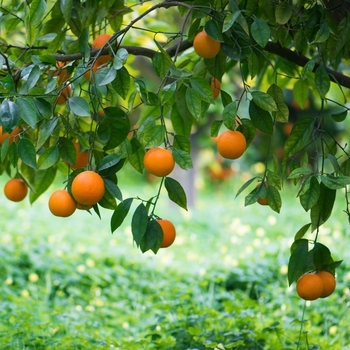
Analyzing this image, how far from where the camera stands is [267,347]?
7.45 ft

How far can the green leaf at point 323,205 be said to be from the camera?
4.93 ft

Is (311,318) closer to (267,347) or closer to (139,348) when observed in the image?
(267,347)

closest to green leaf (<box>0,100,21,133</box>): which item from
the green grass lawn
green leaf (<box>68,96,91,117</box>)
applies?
green leaf (<box>68,96,91,117</box>)

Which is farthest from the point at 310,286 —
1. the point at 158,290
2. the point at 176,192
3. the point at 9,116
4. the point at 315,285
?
the point at 158,290

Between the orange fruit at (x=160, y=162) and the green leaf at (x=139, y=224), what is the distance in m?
0.11

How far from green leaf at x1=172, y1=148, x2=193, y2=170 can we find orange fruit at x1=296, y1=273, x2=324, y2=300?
1.46ft

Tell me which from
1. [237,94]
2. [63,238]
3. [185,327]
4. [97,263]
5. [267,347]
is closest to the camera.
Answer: [267,347]

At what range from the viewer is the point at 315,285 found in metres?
1.54

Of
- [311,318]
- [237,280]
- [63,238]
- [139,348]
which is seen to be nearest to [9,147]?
[139,348]

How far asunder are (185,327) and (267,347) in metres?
0.36

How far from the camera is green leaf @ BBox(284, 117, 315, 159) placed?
5.21 feet

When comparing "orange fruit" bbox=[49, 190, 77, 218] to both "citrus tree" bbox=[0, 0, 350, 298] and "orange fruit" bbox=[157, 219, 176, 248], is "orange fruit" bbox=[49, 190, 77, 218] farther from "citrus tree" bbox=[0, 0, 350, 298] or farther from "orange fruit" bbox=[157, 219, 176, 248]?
"orange fruit" bbox=[157, 219, 176, 248]

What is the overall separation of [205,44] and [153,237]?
511 millimetres

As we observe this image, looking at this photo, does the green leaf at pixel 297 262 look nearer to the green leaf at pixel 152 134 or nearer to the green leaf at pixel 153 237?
the green leaf at pixel 153 237
